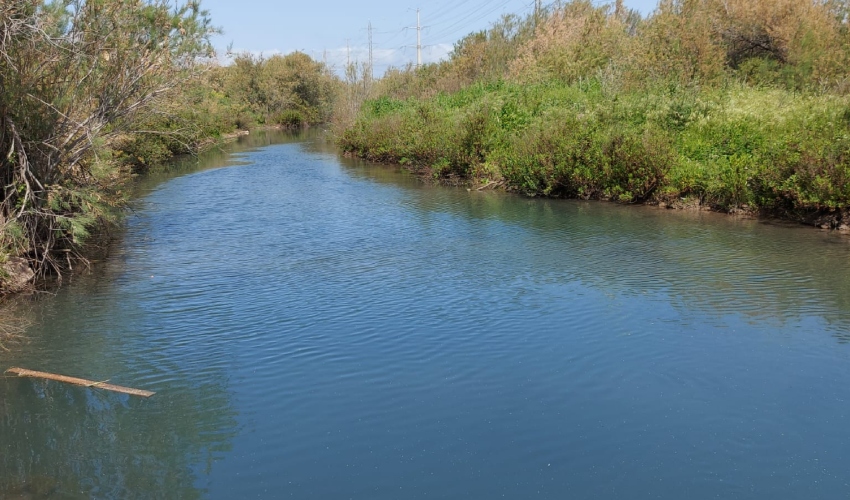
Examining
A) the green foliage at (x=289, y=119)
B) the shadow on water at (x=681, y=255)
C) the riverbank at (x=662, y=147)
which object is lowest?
the shadow on water at (x=681, y=255)

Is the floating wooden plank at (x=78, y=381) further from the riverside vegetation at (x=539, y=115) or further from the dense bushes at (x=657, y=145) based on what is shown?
the dense bushes at (x=657, y=145)

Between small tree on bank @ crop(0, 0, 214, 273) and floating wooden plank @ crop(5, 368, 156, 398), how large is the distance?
3.46 metres

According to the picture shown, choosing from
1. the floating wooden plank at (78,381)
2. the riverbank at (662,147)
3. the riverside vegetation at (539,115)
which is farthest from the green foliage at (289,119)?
the floating wooden plank at (78,381)

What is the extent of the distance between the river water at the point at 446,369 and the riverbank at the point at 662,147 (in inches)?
56.2

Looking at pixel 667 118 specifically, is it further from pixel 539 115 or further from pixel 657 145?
pixel 539 115

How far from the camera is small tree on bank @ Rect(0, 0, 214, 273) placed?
11.9 m

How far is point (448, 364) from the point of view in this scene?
Answer: 29.6 ft

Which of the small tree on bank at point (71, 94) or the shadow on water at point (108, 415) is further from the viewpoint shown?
the small tree on bank at point (71, 94)

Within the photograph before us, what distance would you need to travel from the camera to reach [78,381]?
8.47m

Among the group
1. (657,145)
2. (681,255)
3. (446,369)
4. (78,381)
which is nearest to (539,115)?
(657,145)

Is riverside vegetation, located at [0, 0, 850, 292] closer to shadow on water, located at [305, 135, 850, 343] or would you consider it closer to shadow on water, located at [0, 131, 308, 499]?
shadow on water, located at [305, 135, 850, 343]

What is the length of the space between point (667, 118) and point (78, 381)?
56.7 ft

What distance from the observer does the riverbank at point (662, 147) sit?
16.4m

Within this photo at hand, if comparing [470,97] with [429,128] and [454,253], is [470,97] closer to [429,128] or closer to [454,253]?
[429,128]
